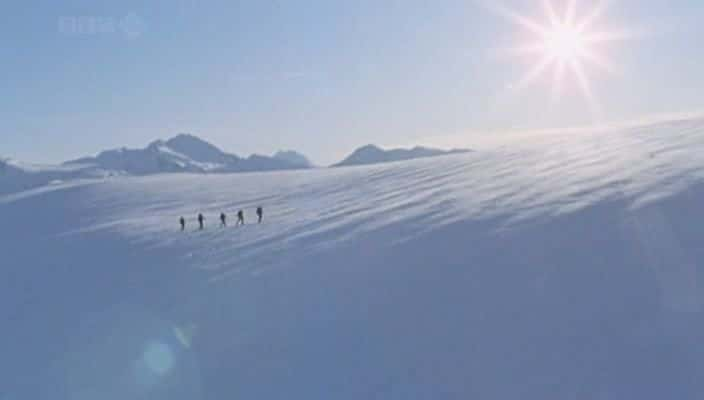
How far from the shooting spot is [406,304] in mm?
11242

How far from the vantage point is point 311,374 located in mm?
9750

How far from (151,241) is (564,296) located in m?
17.2

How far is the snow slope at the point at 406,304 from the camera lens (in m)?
8.70

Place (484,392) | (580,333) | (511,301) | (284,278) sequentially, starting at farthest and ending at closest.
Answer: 1. (284,278)
2. (511,301)
3. (580,333)
4. (484,392)

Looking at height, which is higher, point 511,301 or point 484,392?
point 511,301

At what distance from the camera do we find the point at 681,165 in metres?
17.8

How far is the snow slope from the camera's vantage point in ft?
28.6

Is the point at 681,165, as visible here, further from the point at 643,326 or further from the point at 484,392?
the point at 484,392

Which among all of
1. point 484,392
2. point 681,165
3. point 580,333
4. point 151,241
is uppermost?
point 681,165

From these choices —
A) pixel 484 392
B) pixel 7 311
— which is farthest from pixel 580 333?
pixel 7 311

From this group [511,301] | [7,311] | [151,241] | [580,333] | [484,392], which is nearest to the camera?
[484,392]

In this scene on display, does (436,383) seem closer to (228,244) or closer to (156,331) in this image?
(156,331)

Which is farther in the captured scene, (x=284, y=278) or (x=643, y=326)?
(x=284, y=278)

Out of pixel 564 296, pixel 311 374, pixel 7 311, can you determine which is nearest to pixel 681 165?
pixel 564 296
